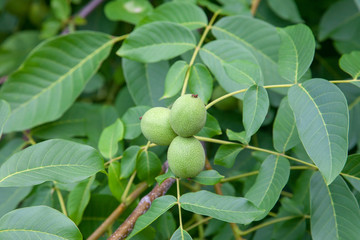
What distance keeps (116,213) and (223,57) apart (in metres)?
0.55

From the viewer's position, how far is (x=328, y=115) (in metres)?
0.85

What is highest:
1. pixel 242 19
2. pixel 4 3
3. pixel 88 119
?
pixel 242 19

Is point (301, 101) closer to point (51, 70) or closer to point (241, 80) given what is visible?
point (241, 80)

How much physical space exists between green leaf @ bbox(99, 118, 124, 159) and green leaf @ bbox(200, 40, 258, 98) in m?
0.32

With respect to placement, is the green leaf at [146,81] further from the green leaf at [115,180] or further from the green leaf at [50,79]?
the green leaf at [115,180]

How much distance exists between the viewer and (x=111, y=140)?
3.83 feet

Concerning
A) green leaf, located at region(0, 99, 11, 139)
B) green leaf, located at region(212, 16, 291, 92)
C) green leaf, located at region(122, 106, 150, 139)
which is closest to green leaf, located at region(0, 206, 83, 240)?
green leaf, located at region(0, 99, 11, 139)

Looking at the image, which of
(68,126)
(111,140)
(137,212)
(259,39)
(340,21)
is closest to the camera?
(137,212)

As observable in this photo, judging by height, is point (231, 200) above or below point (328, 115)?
below

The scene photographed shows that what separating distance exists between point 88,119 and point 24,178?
579 mm

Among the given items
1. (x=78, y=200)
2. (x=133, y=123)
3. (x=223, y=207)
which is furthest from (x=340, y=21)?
(x=78, y=200)

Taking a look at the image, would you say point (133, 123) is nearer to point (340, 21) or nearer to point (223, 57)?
point (223, 57)

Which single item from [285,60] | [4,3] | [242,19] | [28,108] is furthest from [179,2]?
[4,3]

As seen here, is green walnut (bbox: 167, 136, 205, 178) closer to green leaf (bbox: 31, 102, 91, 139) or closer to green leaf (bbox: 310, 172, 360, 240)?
green leaf (bbox: 310, 172, 360, 240)
